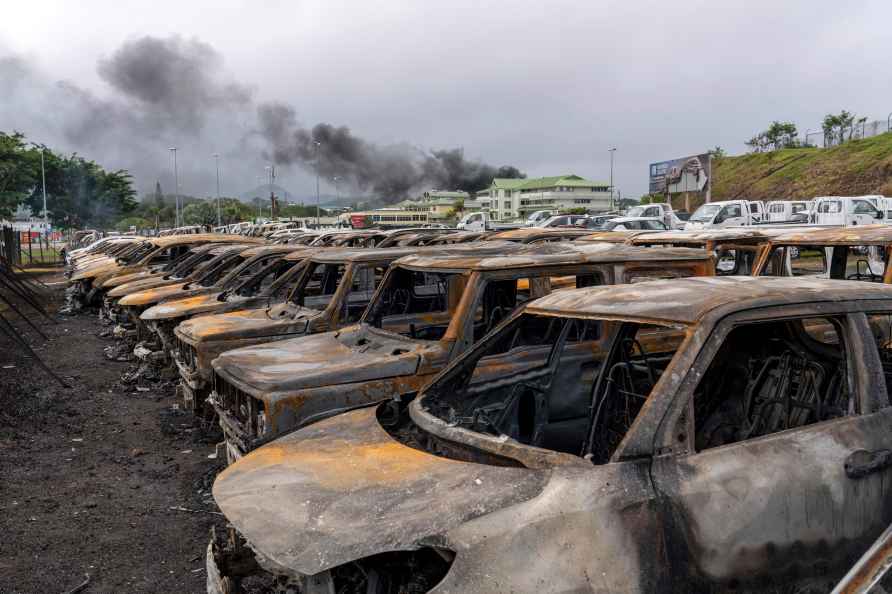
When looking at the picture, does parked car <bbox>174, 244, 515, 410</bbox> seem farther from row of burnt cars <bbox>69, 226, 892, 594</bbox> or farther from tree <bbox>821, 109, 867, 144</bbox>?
tree <bbox>821, 109, 867, 144</bbox>

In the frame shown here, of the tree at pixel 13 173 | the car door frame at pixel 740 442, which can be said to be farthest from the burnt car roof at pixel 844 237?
the tree at pixel 13 173

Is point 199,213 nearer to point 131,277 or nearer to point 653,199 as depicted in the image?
point 653,199

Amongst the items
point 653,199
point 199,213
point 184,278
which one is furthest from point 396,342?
point 199,213

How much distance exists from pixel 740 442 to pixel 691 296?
641mm

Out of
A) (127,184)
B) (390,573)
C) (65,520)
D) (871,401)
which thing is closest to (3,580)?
(65,520)

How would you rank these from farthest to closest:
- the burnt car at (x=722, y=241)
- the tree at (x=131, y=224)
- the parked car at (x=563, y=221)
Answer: the tree at (x=131, y=224) < the parked car at (x=563, y=221) < the burnt car at (x=722, y=241)

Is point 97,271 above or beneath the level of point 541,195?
beneath

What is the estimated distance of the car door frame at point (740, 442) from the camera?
2.48 meters

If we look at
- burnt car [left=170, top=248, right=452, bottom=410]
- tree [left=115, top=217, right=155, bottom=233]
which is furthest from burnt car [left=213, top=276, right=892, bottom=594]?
tree [left=115, top=217, right=155, bottom=233]

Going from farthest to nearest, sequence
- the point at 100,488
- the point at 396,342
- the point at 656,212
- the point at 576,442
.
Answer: the point at 656,212, the point at 100,488, the point at 396,342, the point at 576,442

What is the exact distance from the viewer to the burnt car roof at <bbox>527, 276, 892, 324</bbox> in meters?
2.96

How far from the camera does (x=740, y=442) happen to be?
2.79 meters

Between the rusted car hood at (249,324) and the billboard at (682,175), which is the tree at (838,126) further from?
the rusted car hood at (249,324)

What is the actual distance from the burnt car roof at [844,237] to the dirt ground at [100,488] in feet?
17.9
